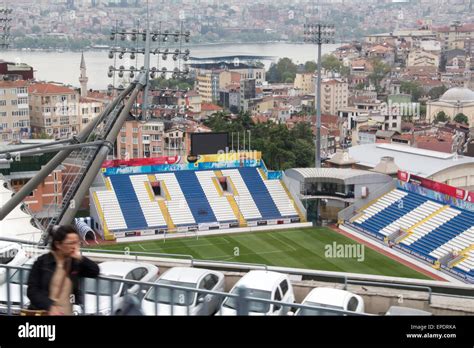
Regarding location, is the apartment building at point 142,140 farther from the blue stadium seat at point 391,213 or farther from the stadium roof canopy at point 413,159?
the blue stadium seat at point 391,213

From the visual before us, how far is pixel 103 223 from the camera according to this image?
42.1 ft

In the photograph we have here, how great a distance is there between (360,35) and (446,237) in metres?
85.8

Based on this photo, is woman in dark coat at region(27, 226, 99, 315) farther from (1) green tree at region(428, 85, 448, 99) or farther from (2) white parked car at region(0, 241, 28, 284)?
(1) green tree at region(428, 85, 448, 99)

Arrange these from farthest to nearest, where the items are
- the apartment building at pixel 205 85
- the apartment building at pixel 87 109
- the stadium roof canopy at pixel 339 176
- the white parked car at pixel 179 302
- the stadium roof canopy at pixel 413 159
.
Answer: the apartment building at pixel 205 85 < the apartment building at pixel 87 109 < the stadium roof canopy at pixel 413 159 < the stadium roof canopy at pixel 339 176 < the white parked car at pixel 179 302

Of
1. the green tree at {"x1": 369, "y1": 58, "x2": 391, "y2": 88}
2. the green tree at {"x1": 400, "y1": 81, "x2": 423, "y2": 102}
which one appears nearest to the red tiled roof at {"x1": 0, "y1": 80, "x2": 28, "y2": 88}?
the green tree at {"x1": 400, "y1": 81, "x2": 423, "y2": 102}

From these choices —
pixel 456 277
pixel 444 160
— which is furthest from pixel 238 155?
pixel 456 277

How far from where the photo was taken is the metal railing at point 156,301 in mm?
2230

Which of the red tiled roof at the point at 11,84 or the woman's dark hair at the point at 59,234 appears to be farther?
the red tiled roof at the point at 11,84

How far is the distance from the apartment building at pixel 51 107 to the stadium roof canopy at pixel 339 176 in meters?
13.6

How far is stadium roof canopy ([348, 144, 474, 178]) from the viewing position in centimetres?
1494

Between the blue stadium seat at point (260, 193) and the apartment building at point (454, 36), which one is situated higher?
the apartment building at point (454, 36)

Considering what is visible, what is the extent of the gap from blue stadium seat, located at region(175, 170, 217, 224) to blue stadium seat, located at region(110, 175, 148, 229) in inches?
36.8

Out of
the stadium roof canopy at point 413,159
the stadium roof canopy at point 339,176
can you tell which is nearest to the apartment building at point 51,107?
the stadium roof canopy at point 413,159

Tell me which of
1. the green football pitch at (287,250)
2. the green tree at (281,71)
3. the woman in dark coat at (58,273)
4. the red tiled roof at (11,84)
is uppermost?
the woman in dark coat at (58,273)
